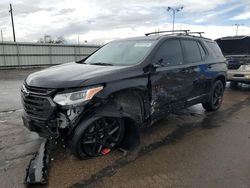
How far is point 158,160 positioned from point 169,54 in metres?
2.00

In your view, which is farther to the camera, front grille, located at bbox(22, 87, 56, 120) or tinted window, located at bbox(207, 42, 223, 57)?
tinted window, located at bbox(207, 42, 223, 57)

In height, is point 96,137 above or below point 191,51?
below

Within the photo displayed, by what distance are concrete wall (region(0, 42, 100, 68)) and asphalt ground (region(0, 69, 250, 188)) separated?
1736 cm

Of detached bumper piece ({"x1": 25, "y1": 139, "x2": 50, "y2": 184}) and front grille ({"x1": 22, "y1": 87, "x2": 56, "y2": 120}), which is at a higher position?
front grille ({"x1": 22, "y1": 87, "x2": 56, "y2": 120})

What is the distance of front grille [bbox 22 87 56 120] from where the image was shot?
3314 mm

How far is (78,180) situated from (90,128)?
27.7 inches

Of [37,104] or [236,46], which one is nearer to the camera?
[37,104]

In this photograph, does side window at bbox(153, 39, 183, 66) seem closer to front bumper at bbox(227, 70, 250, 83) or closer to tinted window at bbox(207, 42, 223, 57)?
tinted window at bbox(207, 42, 223, 57)

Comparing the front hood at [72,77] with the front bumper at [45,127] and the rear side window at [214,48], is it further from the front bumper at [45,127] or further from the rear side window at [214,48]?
the rear side window at [214,48]

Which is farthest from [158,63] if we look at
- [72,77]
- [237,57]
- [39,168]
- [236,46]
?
[236,46]

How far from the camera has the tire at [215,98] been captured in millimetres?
6163

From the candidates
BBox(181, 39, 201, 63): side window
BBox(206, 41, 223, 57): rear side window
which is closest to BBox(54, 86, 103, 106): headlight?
BBox(181, 39, 201, 63): side window

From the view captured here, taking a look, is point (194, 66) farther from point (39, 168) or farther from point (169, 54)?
point (39, 168)

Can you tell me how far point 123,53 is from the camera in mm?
4617
